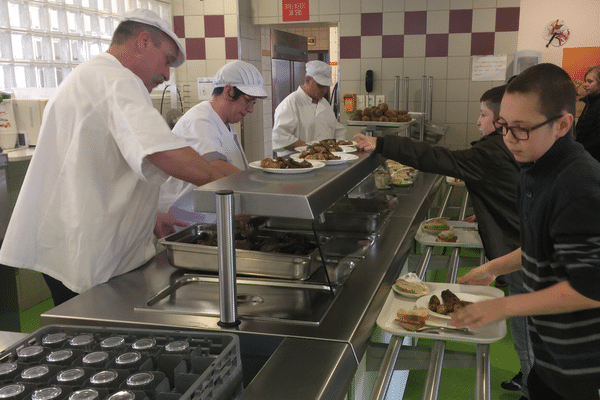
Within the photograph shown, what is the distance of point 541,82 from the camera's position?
146 centimetres

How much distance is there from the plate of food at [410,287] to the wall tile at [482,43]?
4.94 metres

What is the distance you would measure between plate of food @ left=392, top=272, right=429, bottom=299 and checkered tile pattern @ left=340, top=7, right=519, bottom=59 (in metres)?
4.95

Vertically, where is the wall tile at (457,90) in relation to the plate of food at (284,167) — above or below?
above

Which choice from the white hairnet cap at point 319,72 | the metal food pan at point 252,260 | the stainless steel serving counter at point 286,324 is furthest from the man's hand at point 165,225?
the white hairnet cap at point 319,72

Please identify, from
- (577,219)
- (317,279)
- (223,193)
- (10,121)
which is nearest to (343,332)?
(317,279)

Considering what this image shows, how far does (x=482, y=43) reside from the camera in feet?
20.3

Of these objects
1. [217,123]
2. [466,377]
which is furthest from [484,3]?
[217,123]

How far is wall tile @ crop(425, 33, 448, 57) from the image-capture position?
20.7 feet

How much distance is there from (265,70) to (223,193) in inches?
236

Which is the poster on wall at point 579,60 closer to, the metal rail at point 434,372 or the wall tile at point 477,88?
the wall tile at point 477,88

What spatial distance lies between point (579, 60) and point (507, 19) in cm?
97

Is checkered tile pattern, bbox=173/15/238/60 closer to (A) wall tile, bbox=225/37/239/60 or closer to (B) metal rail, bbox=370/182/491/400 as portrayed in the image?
(A) wall tile, bbox=225/37/239/60

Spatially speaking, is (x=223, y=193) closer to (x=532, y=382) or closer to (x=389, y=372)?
(x=389, y=372)

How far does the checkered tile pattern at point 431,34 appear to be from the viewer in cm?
611
